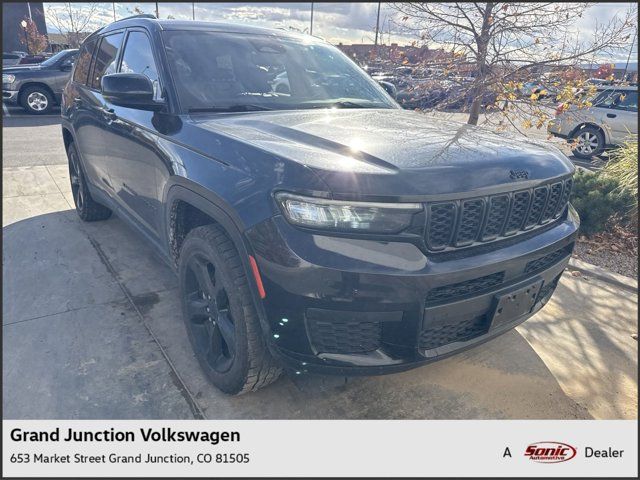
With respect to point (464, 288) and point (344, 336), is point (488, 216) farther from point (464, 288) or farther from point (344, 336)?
point (344, 336)

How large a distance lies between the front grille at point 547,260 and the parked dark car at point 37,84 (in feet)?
41.4

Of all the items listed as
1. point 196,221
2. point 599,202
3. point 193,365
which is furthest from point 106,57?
point 599,202

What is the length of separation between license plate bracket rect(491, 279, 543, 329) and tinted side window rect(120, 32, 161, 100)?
2.17m

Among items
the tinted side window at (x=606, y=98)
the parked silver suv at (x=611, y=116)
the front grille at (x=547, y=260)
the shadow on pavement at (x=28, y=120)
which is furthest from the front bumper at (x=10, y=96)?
the tinted side window at (x=606, y=98)

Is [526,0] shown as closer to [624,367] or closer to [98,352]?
[624,367]

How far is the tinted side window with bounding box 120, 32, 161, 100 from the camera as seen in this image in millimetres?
2724

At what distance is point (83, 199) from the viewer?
454 cm

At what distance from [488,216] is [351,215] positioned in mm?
Answer: 628

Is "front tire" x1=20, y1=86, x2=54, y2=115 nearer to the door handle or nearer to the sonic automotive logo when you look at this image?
the door handle

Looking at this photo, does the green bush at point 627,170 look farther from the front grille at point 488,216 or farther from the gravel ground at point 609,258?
the front grille at point 488,216

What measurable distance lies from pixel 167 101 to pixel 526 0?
3.90 meters

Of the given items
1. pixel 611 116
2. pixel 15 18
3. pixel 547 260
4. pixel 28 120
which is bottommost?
pixel 28 120

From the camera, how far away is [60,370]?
97.0 inches

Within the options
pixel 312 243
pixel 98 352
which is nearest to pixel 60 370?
pixel 98 352
